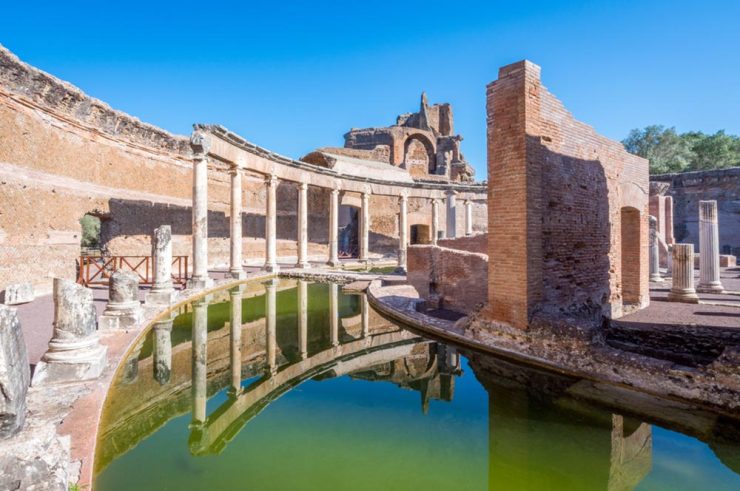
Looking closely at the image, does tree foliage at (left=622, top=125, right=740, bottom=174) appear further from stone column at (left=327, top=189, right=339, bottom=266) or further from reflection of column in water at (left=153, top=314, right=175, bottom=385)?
reflection of column in water at (left=153, top=314, right=175, bottom=385)

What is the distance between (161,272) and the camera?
381 inches

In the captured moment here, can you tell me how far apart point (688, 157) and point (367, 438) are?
51.4 meters

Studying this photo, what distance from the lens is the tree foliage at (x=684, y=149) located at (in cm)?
Result: 3866

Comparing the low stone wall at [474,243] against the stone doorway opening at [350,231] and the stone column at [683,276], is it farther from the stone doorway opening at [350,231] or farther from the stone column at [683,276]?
the stone doorway opening at [350,231]

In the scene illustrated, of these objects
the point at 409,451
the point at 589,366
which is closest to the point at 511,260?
the point at 589,366

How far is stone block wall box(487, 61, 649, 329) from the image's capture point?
20.2 feet

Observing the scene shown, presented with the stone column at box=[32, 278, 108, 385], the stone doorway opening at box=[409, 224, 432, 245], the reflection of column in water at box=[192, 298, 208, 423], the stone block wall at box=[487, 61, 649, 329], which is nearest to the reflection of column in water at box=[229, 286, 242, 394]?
the reflection of column in water at box=[192, 298, 208, 423]

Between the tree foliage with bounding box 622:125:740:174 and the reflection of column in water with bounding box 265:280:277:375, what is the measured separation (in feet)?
140

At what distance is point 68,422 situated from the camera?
338cm

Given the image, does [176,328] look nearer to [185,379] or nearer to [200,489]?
[185,379]

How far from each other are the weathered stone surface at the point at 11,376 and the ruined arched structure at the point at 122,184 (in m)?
9.94

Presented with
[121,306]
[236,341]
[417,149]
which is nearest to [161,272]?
[121,306]

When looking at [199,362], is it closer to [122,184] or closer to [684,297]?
[684,297]

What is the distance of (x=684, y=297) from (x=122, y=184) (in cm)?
2107
